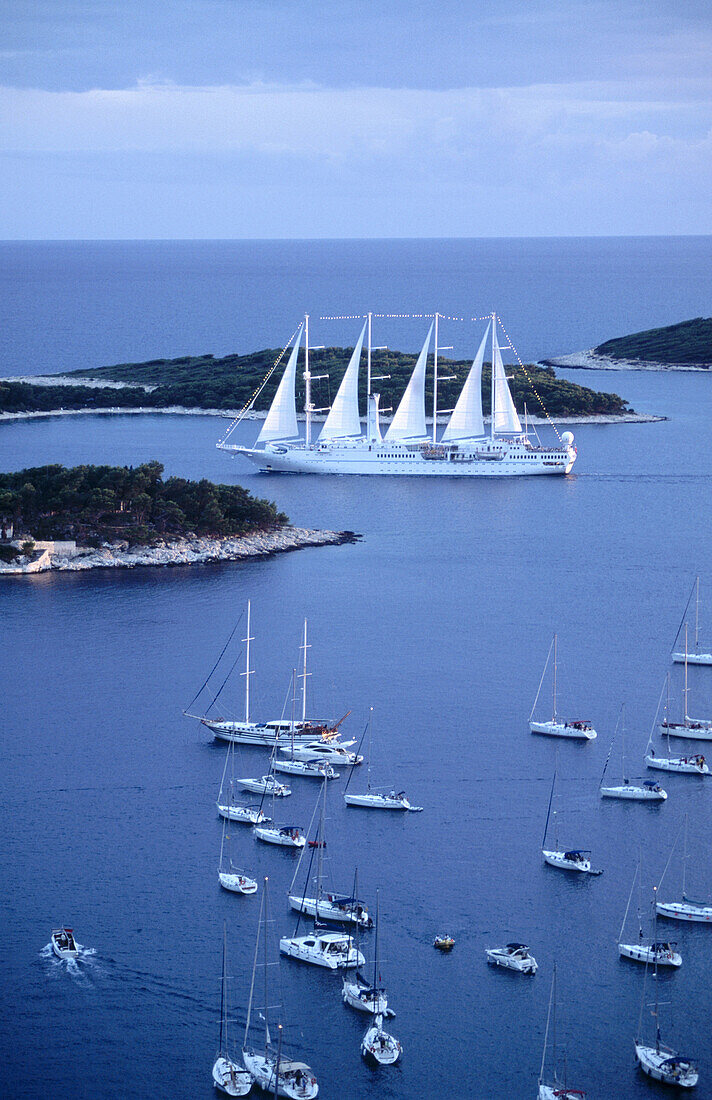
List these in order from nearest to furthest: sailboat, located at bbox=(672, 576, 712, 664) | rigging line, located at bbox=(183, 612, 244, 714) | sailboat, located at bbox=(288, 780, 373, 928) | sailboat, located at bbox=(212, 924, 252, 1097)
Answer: sailboat, located at bbox=(212, 924, 252, 1097) → sailboat, located at bbox=(288, 780, 373, 928) → rigging line, located at bbox=(183, 612, 244, 714) → sailboat, located at bbox=(672, 576, 712, 664)

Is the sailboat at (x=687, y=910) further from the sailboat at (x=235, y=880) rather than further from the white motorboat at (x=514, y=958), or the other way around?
the sailboat at (x=235, y=880)

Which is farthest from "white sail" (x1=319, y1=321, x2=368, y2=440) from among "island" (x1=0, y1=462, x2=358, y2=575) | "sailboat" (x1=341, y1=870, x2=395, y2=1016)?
"sailboat" (x1=341, y1=870, x2=395, y2=1016)

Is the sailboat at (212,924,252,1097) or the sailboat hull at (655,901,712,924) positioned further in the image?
the sailboat hull at (655,901,712,924)

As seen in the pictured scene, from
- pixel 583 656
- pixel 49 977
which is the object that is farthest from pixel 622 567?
pixel 49 977

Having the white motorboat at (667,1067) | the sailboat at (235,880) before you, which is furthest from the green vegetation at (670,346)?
the white motorboat at (667,1067)

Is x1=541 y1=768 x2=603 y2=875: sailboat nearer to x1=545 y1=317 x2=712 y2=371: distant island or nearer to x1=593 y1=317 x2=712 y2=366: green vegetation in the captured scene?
x1=545 y1=317 x2=712 y2=371: distant island

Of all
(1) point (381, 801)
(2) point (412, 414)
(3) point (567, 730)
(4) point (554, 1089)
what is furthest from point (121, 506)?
(4) point (554, 1089)

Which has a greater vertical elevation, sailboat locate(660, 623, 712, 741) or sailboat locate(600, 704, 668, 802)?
sailboat locate(660, 623, 712, 741)
